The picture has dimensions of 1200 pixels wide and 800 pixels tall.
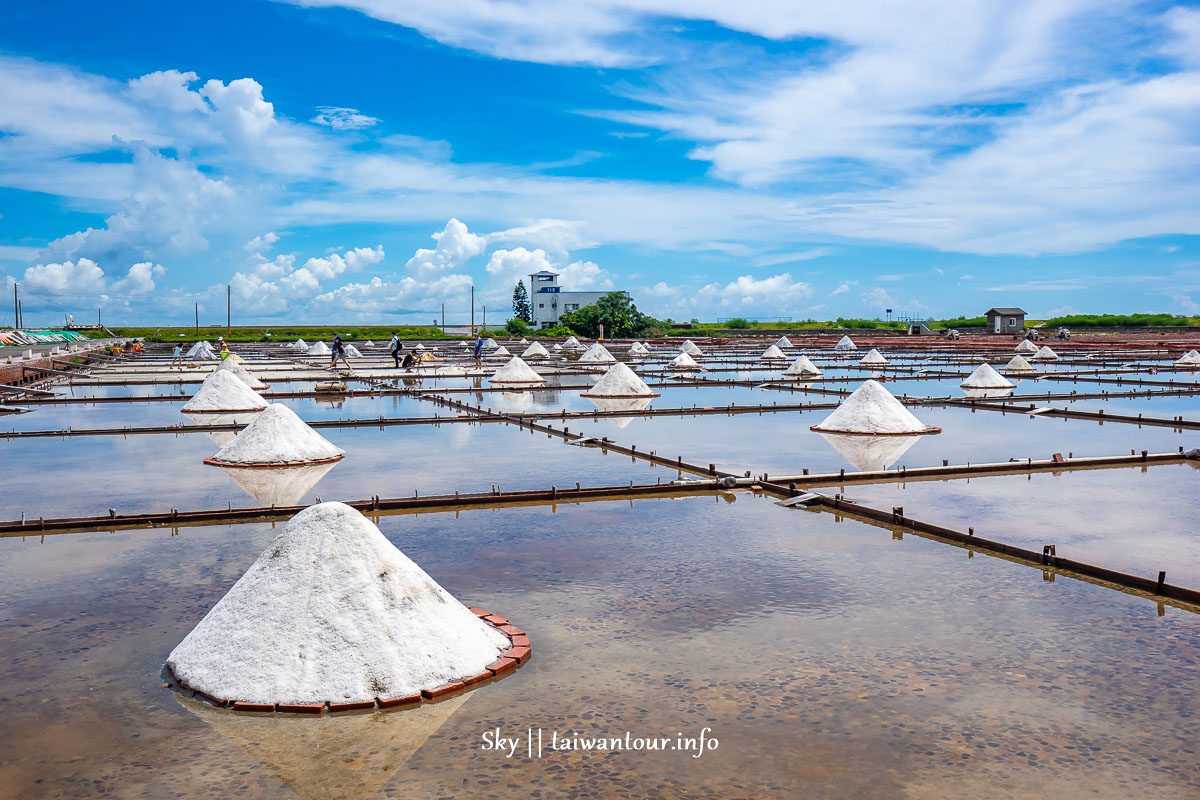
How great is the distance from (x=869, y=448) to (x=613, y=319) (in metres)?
42.3

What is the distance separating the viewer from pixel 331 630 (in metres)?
4.26

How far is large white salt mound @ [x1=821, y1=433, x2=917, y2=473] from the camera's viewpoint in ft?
35.0

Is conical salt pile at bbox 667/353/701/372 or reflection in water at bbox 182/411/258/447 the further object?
conical salt pile at bbox 667/353/701/372

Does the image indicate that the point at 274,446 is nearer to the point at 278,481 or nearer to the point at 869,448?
the point at 278,481

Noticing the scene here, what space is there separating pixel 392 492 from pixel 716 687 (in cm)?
530

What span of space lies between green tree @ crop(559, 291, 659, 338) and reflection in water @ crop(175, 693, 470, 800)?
4953 centimetres

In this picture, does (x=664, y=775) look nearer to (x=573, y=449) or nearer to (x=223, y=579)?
(x=223, y=579)

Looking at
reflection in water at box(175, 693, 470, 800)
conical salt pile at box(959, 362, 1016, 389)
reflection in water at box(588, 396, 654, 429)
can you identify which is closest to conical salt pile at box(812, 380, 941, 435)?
reflection in water at box(588, 396, 654, 429)

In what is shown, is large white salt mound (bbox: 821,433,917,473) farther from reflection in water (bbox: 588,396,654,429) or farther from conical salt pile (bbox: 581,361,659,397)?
conical salt pile (bbox: 581,361,659,397)

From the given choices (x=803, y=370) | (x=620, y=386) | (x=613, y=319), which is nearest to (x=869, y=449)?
(x=620, y=386)

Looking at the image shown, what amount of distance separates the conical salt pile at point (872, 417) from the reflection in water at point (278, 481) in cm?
703

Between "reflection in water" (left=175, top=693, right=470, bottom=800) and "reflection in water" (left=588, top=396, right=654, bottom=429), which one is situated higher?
"reflection in water" (left=588, top=396, right=654, bottom=429)

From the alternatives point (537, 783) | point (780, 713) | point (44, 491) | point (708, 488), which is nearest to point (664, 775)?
point (537, 783)

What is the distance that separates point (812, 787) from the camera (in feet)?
11.2
